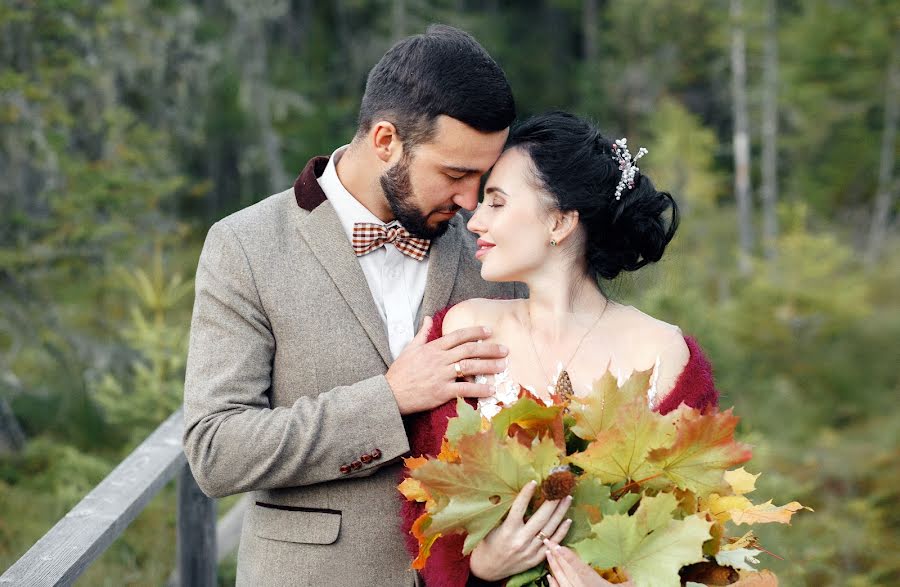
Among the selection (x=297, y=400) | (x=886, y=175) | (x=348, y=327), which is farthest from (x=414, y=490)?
(x=886, y=175)

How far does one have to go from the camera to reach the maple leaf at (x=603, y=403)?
6.29ft

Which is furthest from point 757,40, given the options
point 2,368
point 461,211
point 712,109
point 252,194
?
point 461,211

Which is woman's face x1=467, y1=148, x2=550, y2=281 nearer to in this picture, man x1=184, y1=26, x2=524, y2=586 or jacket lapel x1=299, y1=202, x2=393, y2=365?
man x1=184, y1=26, x2=524, y2=586

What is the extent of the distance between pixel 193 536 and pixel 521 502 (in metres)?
1.87

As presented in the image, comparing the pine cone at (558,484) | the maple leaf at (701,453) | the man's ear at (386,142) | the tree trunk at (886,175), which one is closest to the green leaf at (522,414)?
the pine cone at (558,484)

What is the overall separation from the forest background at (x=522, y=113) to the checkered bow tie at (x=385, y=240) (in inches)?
24.2

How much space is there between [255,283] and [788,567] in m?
3.64

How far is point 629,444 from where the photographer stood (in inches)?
73.2

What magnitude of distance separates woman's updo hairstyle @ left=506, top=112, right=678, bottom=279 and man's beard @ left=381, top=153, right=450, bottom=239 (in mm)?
282

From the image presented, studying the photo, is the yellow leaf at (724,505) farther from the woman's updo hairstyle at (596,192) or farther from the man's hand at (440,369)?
the woman's updo hairstyle at (596,192)

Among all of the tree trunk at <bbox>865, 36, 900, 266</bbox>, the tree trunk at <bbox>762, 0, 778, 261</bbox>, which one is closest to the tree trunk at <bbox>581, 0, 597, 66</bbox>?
the tree trunk at <bbox>762, 0, 778, 261</bbox>

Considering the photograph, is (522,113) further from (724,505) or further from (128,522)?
(724,505)

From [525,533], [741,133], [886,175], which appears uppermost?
[525,533]

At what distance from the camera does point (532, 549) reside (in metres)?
1.94
